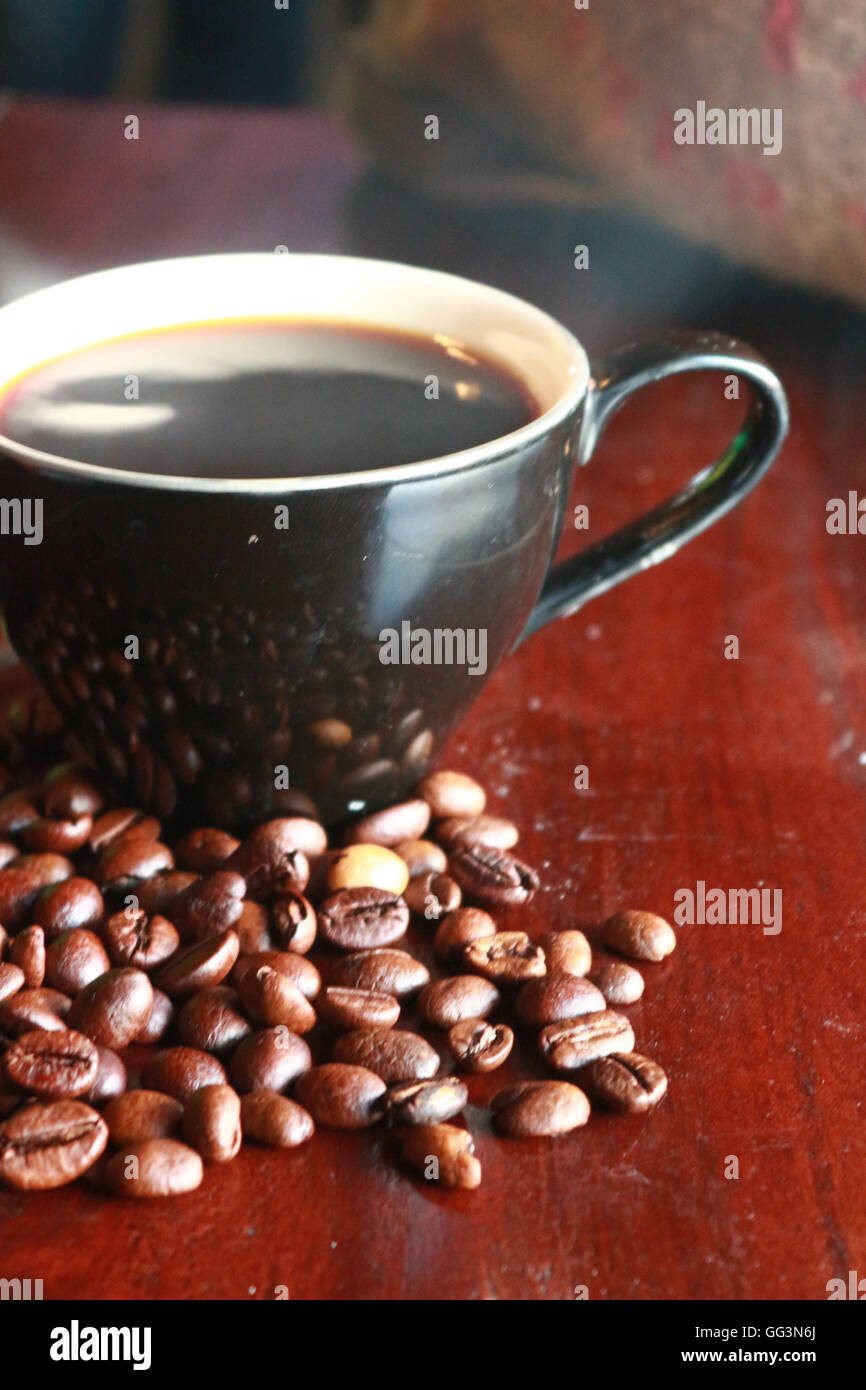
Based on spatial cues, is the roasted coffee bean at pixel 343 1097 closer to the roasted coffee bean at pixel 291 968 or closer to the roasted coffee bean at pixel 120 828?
the roasted coffee bean at pixel 291 968

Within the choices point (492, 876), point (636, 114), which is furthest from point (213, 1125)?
point (636, 114)

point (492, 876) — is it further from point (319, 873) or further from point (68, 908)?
point (68, 908)

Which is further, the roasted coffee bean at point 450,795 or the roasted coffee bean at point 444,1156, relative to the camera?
the roasted coffee bean at point 450,795

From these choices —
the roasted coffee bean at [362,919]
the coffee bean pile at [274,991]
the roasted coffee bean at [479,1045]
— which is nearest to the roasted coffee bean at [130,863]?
the coffee bean pile at [274,991]
